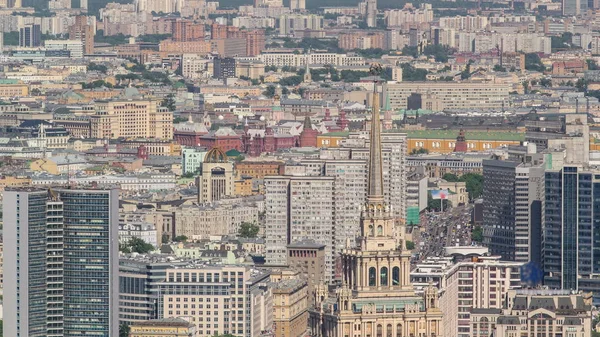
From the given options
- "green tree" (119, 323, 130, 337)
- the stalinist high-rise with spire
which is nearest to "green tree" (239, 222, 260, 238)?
"green tree" (119, 323, 130, 337)

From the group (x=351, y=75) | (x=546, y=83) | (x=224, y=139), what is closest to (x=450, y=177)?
(x=224, y=139)

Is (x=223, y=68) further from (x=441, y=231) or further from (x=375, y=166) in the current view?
(x=375, y=166)

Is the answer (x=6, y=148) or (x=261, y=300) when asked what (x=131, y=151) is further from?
(x=261, y=300)

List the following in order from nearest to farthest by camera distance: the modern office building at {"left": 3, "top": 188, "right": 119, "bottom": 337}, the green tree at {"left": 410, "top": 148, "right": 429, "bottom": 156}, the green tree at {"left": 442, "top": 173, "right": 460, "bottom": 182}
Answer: the modern office building at {"left": 3, "top": 188, "right": 119, "bottom": 337}, the green tree at {"left": 442, "top": 173, "right": 460, "bottom": 182}, the green tree at {"left": 410, "top": 148, "right": 429, "bottom": 156}

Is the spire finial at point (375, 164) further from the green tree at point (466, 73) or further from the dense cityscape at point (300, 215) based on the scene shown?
the green tree at point (466, 73)

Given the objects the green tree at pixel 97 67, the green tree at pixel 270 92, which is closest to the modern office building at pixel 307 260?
the green tree at pixel 270 92

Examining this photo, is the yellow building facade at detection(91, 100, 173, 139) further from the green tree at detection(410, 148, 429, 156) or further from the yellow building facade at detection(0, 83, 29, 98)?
the yellow building facade at detection(0, 83, 29, 98)
